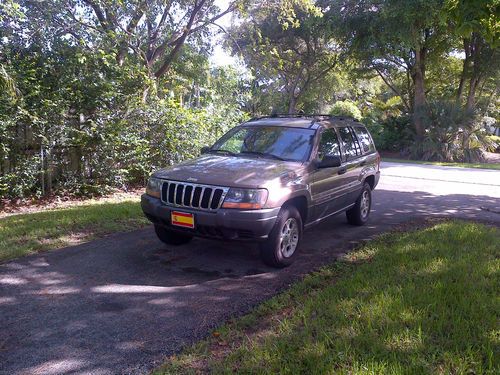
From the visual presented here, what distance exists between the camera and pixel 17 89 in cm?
773

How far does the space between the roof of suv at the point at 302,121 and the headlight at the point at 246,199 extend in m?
1.78

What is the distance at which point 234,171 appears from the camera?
16.7 ft

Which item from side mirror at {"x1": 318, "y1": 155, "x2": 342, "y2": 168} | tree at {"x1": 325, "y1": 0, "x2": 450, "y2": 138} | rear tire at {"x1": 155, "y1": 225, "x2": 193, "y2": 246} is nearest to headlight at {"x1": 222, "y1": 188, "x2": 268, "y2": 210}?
side mirror at {"x1": 318, "y1": 155, "x2": 342, "y2": 168}

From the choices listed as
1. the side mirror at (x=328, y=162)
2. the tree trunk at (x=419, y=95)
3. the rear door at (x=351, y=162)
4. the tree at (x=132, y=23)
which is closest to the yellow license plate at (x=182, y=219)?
the side mirror at (x=328, y=162)

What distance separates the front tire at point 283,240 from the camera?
16.2 feet

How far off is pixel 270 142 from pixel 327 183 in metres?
0.97

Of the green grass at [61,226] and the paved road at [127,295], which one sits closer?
the paved road at [127,295]

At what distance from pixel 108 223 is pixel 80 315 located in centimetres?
334

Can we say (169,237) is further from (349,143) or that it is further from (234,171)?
(349,143)

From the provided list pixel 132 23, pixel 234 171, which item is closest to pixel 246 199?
pixel 234 171

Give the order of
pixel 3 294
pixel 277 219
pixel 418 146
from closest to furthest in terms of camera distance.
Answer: pixel 3 294 → pixel 277 219 → pixel 418 146

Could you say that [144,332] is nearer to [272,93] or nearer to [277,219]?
[277,219]

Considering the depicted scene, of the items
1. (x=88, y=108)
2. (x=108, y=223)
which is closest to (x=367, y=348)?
(x=108, y=223)

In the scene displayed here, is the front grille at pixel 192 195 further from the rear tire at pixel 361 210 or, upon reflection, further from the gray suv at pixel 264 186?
the rear tire at pixel 361 210
